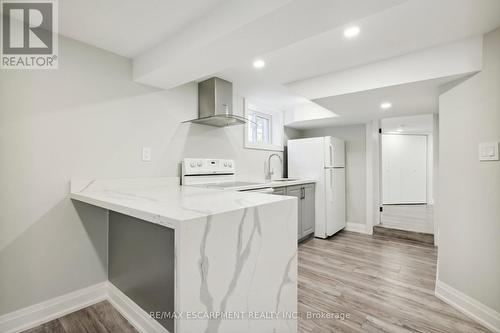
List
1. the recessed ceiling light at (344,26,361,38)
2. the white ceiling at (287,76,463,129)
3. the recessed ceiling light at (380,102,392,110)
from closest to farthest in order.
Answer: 1. the recessed ceiling light at (344,26,361,38)
2. the white ceiling at (287,76,463,129)
3. the recessed ceiling light at (380,102,392,110)

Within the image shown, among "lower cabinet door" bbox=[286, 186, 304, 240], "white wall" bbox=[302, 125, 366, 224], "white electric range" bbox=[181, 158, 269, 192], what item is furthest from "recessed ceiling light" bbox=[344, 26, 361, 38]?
"white wall" bbox=[302, 125, 366, 224]

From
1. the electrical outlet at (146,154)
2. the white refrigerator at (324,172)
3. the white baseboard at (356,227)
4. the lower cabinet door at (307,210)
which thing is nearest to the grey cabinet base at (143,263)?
→ the electrical outlet at (146,154)

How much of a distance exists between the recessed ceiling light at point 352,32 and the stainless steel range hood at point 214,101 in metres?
1.18

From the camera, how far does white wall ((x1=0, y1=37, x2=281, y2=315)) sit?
1511 millimetres

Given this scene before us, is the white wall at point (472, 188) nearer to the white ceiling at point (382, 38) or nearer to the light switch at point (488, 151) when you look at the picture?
the light switch at point (488, 151)

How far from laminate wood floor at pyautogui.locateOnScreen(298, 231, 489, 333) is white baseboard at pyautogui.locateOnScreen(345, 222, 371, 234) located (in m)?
0.59

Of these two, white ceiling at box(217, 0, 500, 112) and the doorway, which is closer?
white ceiling at box(217, 0, 500, 112)

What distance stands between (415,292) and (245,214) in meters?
1.92

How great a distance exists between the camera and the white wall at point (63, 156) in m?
1.51

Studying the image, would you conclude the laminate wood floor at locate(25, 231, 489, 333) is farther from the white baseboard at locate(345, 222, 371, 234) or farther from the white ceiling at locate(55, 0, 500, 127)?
the white ceiling at locate(55, 0, 500, 127)

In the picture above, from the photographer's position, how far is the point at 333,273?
233 cm

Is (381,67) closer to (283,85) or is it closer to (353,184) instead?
(283,85)

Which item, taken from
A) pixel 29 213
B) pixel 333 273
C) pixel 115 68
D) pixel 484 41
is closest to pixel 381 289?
pixel 333 273

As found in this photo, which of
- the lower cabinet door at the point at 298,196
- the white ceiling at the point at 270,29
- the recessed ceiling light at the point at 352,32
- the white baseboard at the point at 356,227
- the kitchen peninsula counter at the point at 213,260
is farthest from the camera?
the white baseboard at the point at 356,227
